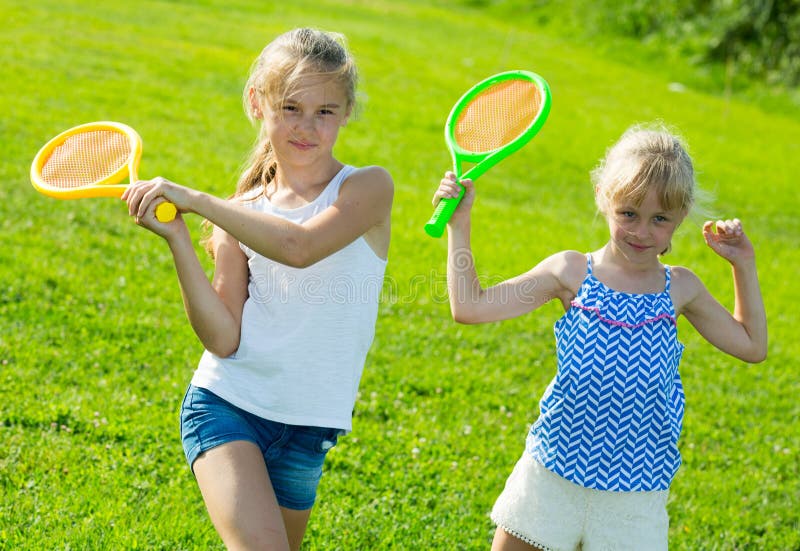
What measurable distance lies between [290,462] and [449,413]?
2.19 meters

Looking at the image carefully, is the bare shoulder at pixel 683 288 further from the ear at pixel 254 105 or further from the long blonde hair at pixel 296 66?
the ear at pixel 254 105

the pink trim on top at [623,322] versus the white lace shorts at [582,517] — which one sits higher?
the pink trim on top at [623,322]

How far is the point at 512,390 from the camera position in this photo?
5496mm

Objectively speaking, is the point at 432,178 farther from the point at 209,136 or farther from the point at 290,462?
the point at 290,462

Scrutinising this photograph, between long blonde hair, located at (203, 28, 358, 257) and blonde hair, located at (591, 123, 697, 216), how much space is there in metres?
0.87

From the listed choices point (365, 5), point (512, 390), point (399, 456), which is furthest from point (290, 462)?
point (365, 5)

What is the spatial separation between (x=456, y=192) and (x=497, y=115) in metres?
0.57

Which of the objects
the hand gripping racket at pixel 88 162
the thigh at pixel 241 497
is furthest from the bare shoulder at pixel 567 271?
the hand gripping racket at pixel 88 162

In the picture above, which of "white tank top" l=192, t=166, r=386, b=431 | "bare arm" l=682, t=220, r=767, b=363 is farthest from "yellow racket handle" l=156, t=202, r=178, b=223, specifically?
"bare arm" l=682, t=220, r=767, b=363

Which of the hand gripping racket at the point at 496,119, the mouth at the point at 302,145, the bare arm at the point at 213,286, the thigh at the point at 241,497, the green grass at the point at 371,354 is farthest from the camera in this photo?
the green grass at the point at 371,354

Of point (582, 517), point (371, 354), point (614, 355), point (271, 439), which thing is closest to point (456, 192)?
point (614, 355)

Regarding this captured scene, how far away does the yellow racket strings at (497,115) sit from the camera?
130 inches

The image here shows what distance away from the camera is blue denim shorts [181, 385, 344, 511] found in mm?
2889

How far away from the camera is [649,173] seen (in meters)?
2.93
